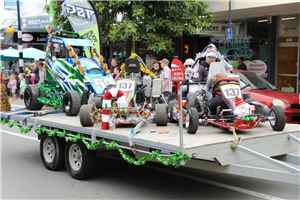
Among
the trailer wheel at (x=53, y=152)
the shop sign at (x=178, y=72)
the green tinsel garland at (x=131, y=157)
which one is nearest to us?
the green tinsel garland at (x=131, y=157)

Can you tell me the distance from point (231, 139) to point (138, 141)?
133 centimetres

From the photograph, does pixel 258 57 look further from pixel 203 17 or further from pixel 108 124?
pixel 108 124

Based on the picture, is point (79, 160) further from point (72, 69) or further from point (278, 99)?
point (278, 99)

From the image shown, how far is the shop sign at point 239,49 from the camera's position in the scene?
17359mm

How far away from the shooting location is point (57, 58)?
30.8 ft

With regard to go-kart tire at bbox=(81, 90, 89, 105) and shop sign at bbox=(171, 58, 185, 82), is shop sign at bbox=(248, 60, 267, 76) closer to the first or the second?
go-kart tire at bbox=(81, 90, 89, 105)

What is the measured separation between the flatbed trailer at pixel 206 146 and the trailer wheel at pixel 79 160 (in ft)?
0.06

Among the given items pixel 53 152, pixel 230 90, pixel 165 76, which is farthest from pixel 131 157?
pixel 165 76

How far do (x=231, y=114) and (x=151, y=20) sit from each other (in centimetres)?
819

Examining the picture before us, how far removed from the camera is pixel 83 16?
13086 millimetres

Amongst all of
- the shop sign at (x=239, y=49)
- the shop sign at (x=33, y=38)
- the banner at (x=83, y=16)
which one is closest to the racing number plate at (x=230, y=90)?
the banner at (x=83, y=16)

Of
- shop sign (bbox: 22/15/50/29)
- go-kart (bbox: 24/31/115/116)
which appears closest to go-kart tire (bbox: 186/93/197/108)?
go-kart (bbox: 24/31/115/116)

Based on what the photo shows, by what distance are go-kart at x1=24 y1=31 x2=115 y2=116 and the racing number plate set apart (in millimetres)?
3582

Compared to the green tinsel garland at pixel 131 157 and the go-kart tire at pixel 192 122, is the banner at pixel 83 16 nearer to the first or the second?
the green tinsel garland at pixel 131 157
